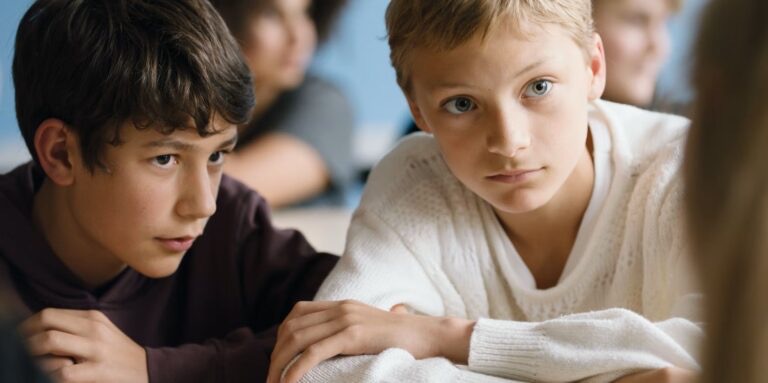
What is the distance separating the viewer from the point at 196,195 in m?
1.18

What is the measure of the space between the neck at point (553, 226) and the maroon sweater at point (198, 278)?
9.3 inches

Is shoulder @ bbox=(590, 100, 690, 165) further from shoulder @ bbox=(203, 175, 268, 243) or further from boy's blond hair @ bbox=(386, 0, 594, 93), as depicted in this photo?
shoulder @ bbox=(203, 175, 268, 243)

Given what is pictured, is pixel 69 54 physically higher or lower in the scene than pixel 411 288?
higher

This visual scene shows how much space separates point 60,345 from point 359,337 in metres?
0.31

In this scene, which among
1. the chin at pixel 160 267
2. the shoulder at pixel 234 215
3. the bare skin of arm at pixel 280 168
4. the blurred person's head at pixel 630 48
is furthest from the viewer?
the bare skin of arm at pixel 280 168

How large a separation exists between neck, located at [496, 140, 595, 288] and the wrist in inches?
8.0

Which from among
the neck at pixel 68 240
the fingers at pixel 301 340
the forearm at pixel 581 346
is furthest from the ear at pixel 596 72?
the neck at pixel 68 240

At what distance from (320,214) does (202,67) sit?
1068mm

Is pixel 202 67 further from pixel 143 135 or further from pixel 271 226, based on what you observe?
pixel 271 226

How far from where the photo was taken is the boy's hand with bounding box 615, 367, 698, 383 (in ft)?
3.00

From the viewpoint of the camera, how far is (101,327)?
1.14 meters

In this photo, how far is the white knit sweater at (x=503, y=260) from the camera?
103 cm

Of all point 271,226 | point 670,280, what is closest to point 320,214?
point 271,226

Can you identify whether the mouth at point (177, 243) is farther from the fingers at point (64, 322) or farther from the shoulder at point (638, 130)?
the shoulder at point (638, 130)
